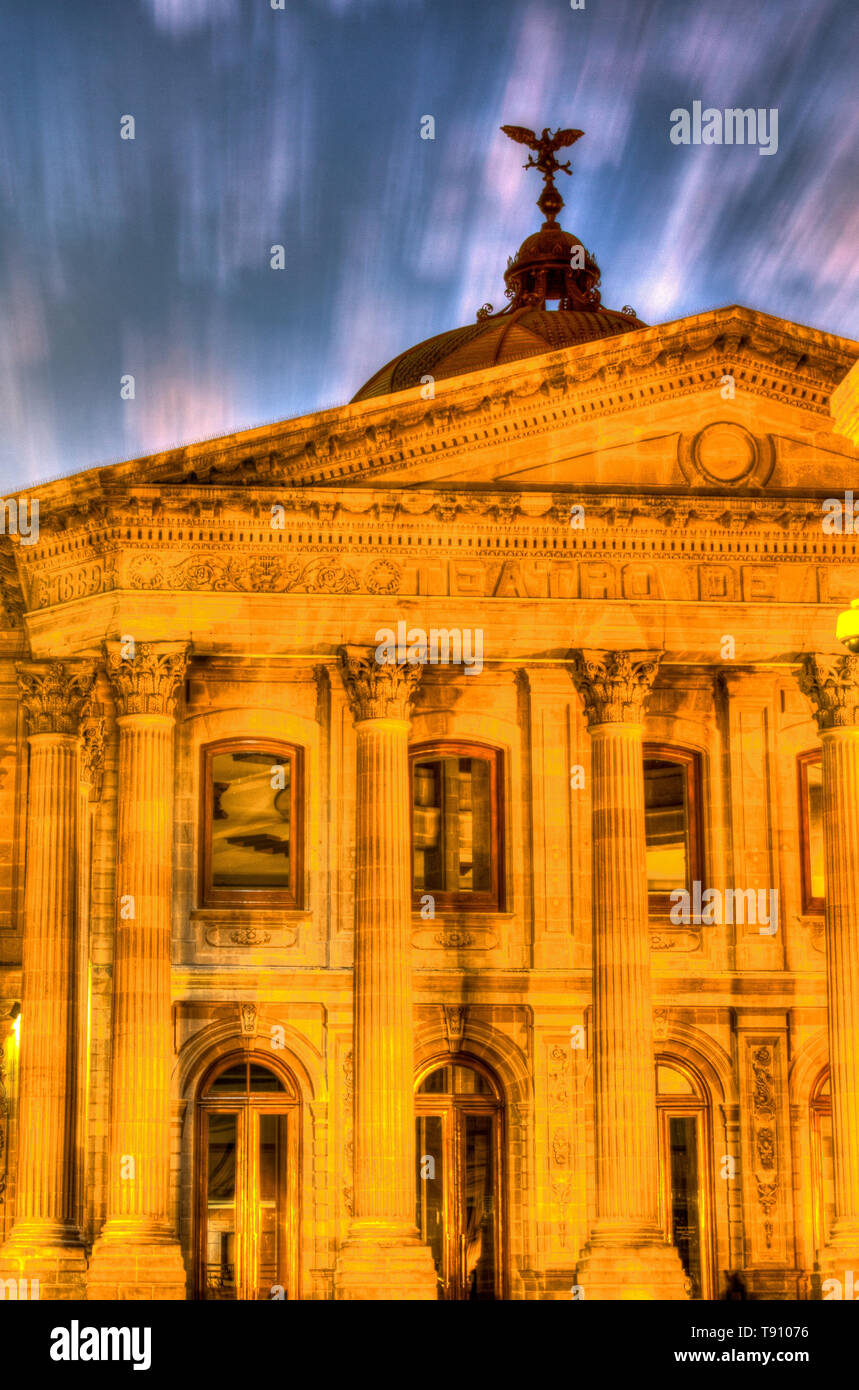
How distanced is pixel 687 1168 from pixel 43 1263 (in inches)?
399

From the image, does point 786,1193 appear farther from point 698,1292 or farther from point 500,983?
point 500,983

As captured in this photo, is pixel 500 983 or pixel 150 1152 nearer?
pixel 150 1152

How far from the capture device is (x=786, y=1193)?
43.3 meters

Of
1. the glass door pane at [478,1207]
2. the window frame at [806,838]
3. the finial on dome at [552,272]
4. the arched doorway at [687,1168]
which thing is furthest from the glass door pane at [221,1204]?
the finial on dome at [552,272]

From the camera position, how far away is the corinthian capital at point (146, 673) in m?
41.2

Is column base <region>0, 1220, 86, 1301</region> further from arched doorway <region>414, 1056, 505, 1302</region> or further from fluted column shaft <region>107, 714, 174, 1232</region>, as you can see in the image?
arched doorway <region>414, 1056, 505, 1302</region>

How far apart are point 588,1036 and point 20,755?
10.1m

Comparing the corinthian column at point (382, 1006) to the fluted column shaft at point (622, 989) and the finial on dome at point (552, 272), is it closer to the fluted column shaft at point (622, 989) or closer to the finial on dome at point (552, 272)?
the fluted column shaft at point (622, 989)

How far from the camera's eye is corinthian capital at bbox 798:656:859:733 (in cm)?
4228

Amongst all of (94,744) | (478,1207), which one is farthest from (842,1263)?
(94,744)

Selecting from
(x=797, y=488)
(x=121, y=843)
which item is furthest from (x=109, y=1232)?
(x=797, y=488)

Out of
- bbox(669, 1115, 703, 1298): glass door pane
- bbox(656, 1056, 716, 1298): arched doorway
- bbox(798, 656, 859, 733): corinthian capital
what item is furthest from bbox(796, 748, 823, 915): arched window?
bbox(669, 1115, 703, 1298): glass door pane

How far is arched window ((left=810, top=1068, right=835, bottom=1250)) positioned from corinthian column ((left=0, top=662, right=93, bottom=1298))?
11301mm
